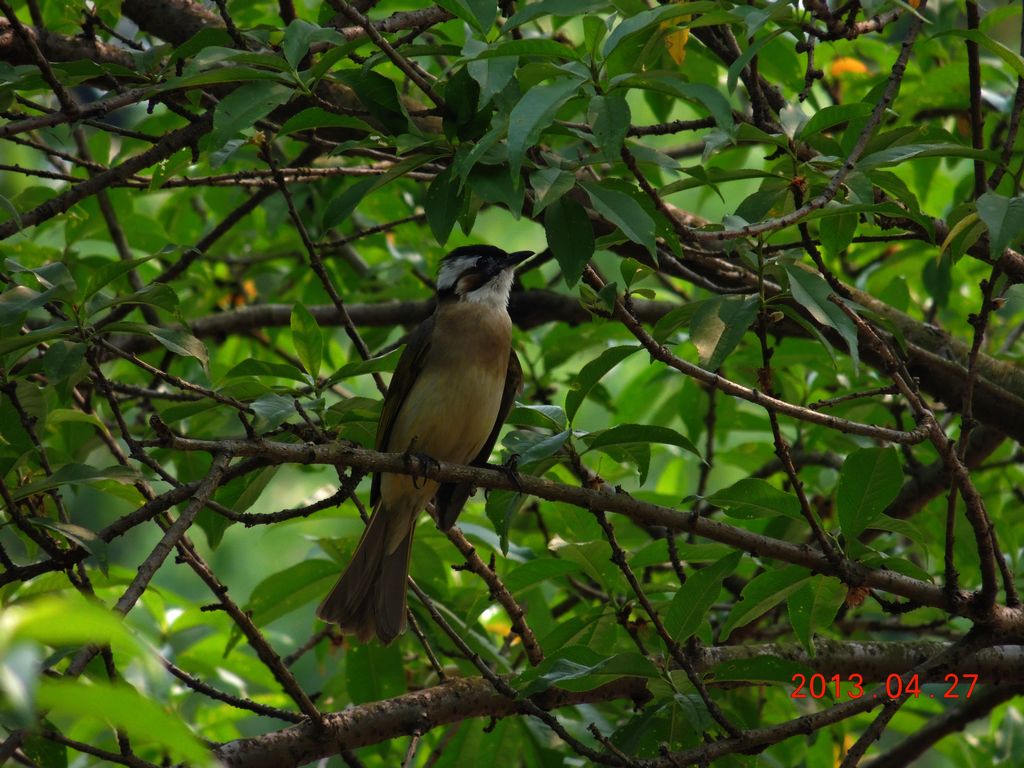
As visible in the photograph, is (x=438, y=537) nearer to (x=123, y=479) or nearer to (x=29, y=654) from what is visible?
(x=123, y=479)

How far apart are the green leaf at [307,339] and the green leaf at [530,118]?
4.54 ft

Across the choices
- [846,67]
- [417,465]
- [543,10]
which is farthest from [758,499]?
[846,67]

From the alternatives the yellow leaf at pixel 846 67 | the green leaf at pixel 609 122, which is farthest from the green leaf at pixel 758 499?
the yellow leaf at pixel 846 67

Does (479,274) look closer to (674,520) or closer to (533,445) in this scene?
(533,445)

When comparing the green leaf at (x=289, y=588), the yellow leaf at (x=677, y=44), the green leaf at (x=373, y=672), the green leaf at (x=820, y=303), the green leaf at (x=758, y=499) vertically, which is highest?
the yellow leaf at (x=677, y=44)

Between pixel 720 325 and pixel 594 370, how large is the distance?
384 mm

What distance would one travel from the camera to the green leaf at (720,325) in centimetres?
269

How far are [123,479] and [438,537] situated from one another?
1859 mm

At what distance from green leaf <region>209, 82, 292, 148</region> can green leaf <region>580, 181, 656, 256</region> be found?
0.72 metres

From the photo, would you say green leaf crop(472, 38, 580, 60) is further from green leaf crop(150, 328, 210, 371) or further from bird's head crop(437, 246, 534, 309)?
bird's head crop(437, 246, 534, 309)

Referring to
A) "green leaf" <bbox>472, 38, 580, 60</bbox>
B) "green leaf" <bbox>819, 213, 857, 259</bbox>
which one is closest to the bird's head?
"green leaf" <bbox>819, 213, 857, 259</bbox>

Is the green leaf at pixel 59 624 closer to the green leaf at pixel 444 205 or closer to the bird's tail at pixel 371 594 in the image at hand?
the green leaf at pixel 444 205

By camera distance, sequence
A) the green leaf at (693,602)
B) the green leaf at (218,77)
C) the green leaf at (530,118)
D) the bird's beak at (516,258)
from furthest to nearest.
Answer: the bird's beak at (516,258) → the green leaf at (693,602) → the green leaf at (218,77) → the green leaf at (530,118)

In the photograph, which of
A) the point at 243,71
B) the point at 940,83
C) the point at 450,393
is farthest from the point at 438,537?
the point at 940,83
